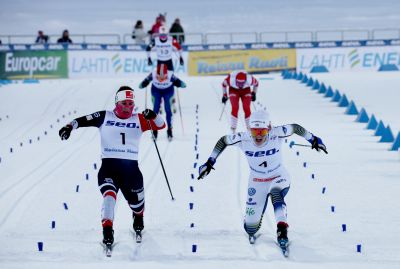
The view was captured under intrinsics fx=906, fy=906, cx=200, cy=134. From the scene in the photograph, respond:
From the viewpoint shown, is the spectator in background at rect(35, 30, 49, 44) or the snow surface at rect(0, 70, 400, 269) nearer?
the snow surface at rect(0, 70, 400, 269)

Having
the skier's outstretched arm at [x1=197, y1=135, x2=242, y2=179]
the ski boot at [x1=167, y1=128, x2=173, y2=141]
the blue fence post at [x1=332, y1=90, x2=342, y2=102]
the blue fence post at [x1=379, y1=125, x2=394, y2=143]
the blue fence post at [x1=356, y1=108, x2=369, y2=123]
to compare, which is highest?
the blue fence post at [x1=332, y1=90, x2=342, y2=102]

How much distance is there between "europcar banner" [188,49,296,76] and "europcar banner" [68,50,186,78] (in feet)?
2.16

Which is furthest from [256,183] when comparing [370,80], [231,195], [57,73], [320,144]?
[57,73]

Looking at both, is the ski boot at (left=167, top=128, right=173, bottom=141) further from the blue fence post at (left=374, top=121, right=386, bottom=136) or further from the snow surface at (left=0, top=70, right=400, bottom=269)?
the blue fence post at (left=374, top=121, right=386, bottom=136)

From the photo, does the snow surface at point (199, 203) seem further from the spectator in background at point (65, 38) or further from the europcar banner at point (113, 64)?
the europcar banner at point (113, 64)

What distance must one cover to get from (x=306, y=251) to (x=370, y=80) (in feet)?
73.8

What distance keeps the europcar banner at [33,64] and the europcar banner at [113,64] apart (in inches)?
25.6

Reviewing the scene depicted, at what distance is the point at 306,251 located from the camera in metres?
9.34

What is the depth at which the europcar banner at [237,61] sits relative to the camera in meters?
35.8

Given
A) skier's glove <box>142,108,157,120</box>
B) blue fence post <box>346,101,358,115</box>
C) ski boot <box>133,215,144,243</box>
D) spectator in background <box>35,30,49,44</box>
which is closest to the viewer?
skier's glove <box>142,108,157,120</box>

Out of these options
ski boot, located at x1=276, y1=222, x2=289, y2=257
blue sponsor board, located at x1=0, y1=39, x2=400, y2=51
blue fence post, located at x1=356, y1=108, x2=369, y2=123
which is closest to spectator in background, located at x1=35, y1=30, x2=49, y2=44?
blue sponsor board, located at x1=0, y1=39, x2=400, y2=51

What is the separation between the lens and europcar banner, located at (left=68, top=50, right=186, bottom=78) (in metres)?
35.2

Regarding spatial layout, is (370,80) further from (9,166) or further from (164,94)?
(9,166)

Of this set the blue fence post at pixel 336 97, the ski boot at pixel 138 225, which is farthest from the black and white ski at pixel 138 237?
the blue fence post at pixel 336 97
